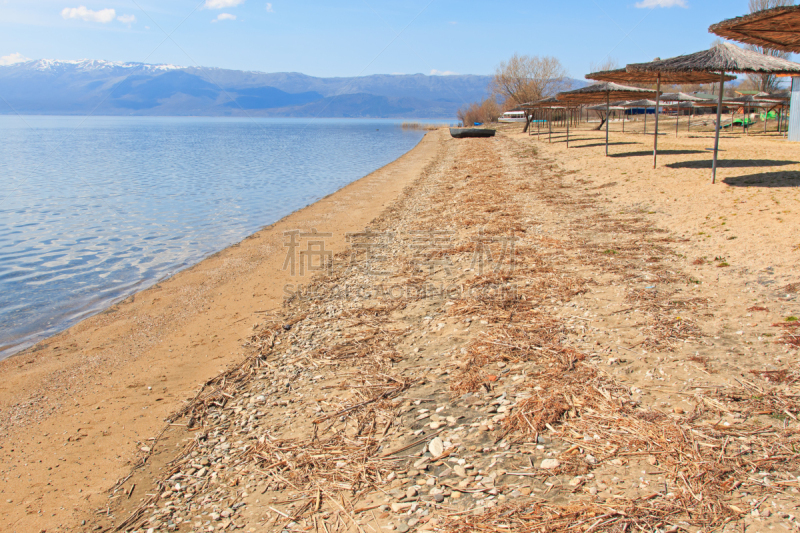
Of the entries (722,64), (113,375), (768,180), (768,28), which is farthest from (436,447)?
(722,64)

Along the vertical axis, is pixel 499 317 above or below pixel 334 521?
above

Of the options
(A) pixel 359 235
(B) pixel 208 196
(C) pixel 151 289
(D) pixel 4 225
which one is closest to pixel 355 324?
(C) pixel 151 289

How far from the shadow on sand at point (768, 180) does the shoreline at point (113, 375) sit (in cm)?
1070

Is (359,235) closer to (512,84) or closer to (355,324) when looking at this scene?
(355,324)

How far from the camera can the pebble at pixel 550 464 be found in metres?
3.13

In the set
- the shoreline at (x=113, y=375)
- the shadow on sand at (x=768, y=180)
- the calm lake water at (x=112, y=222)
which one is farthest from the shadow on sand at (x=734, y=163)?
the calm lake water at (x=112, y=222)

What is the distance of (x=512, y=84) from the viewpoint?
65.8 m

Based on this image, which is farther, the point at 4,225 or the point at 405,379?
the point at 4,225

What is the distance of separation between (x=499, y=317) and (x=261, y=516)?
3.48 metres

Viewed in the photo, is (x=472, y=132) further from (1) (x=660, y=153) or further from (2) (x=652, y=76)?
(2) (x=652, y=76)

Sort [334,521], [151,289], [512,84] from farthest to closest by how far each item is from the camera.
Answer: [512,84] → [151,289] → [334,521]

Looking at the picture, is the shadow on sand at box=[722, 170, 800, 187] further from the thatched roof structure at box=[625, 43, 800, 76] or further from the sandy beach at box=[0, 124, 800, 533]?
the sandy beach at box=[0, 124, 800, 533]

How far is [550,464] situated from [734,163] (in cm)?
1491

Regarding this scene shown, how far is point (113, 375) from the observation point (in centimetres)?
577
